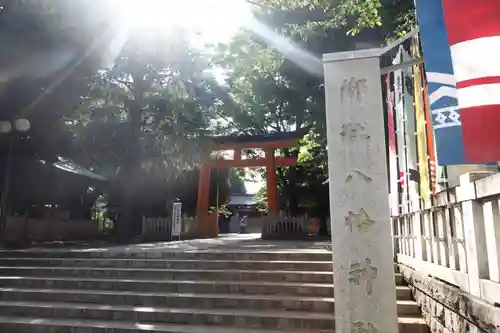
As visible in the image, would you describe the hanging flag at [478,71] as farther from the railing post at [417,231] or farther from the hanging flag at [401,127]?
the hanging flag at [401,127]

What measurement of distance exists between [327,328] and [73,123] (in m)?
12.3

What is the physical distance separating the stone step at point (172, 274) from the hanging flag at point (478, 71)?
4.25m

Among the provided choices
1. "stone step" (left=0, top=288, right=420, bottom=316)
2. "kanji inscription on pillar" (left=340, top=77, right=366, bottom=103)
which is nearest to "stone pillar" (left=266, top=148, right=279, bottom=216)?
"stone step" (left=0, top=288, right=420, bottom=316)

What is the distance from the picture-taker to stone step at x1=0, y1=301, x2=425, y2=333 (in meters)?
5.34

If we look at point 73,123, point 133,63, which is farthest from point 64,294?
point 133,63

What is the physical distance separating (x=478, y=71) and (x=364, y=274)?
1704mm

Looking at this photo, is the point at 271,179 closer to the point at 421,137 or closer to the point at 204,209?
the point at 204,209

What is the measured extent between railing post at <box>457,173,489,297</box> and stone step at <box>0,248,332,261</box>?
4.35m

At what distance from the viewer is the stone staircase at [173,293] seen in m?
5.54

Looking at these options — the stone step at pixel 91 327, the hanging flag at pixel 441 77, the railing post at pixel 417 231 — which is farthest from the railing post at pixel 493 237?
the stone step at pixel 91 327

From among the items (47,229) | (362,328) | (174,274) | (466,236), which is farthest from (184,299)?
(47,229)

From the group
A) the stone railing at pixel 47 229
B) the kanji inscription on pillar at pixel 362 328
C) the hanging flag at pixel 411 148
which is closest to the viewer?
the kanji inscription on pillar at pixel 362 328

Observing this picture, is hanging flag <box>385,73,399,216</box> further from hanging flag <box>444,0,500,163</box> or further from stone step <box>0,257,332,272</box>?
hanging flag <box>444,0,500,163</box>

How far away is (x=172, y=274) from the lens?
23.9 feet
